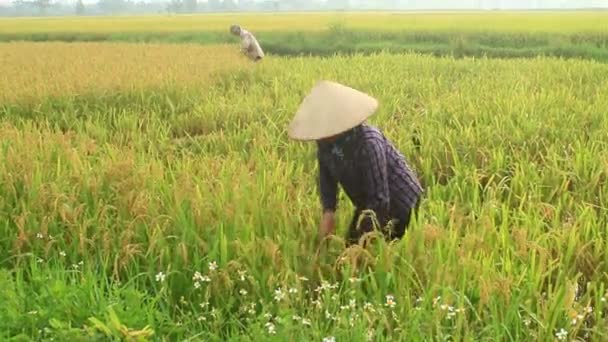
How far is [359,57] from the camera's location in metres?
9.73

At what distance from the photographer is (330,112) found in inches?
85.8

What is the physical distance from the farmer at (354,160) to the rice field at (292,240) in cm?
14

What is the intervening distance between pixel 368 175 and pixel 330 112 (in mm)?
284

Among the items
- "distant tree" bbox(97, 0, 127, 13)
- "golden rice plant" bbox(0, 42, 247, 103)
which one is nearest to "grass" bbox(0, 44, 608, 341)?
"golden rice plant" bbox(0, 42, 247, 103)

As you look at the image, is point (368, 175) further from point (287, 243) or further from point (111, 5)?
point (111, 5)

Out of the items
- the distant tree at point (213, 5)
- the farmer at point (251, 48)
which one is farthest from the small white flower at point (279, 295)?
the distant tree at point (213, 5)

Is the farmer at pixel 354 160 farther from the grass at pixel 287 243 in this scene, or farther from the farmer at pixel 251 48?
the farmer at pixel 251 48

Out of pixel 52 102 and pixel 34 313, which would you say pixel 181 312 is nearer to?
pixel 34 313

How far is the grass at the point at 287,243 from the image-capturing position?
1.88 metres

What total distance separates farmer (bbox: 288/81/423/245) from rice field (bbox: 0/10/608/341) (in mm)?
137

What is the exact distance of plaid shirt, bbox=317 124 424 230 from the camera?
2.29 meters

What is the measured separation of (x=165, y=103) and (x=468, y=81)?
11.0ft

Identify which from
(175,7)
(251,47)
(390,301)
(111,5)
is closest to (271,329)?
(390,301)

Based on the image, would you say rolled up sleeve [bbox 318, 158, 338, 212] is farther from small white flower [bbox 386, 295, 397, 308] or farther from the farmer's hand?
small white flower [bbox 386, 295, 397, 308]
